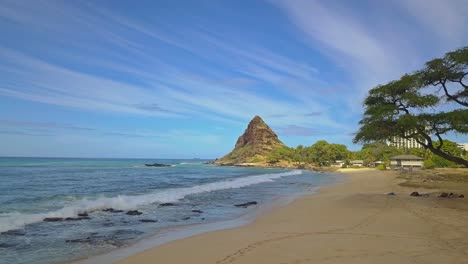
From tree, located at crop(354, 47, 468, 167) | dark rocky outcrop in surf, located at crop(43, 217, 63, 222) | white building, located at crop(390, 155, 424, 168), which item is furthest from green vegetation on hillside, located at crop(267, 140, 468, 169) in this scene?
dark rocky outcrop in surf, located at crop(43, 217, 63, 222)

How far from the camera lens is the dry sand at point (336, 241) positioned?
7.64 m

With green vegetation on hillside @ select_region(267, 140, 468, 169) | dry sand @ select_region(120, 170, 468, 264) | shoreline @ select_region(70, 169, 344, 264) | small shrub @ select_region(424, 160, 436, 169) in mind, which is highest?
green vegetation on hillside @ select_region(267, 140, 468, 169)

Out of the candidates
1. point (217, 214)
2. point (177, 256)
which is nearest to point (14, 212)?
point (217, 214)

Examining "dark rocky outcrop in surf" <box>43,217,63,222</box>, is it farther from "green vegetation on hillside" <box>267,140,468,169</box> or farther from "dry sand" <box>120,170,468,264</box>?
"green vegetation on hillside" <box>267,140,468,169</box>

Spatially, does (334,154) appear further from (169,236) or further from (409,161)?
(169,236)

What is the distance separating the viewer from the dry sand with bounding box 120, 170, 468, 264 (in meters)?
7.64

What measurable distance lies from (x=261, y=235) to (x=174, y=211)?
8.15m

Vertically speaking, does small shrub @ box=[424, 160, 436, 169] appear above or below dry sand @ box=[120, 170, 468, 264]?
above

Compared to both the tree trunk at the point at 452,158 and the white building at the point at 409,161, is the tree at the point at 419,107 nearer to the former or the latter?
the tree trunk at the point at 452,158

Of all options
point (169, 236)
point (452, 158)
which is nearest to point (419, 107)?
point (452, 158)

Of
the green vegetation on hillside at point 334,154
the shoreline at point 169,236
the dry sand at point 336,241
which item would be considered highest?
the green vegetation on hillside at point 334,154

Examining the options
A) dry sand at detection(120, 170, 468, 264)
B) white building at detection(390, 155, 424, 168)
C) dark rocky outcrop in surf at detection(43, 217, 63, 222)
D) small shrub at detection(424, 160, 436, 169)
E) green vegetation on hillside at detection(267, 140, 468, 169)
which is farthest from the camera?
green vegetation on hillside at detection(267, 140, 468, 169)

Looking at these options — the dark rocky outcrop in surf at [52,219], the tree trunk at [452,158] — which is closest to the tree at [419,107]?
the tree trunk at [452,158]

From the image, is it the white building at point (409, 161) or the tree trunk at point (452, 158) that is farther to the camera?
the white building at point (409, 161)
